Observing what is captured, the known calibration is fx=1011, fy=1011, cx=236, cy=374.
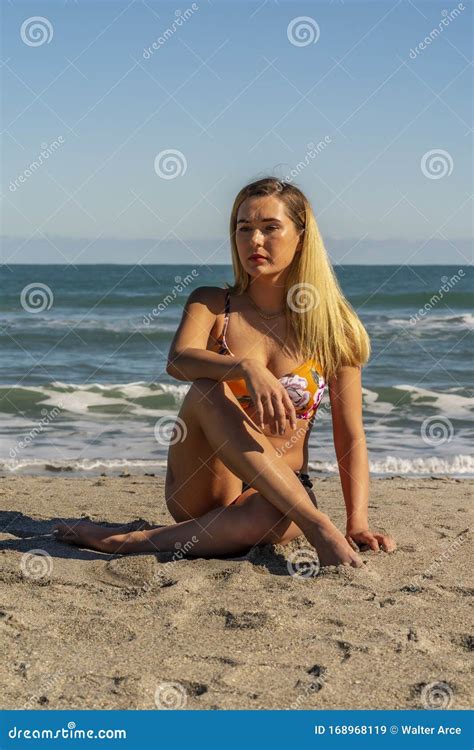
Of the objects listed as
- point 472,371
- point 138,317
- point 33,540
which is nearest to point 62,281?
point 138,317

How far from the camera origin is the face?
13.3ft

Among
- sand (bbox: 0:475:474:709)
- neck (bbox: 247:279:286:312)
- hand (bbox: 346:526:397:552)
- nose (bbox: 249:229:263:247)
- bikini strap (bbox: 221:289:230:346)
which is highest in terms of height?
nose (bbox: 249:229:263:247)

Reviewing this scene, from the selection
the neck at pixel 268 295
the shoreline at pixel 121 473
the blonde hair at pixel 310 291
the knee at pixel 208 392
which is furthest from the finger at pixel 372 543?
the shoreline at pixel 121 473

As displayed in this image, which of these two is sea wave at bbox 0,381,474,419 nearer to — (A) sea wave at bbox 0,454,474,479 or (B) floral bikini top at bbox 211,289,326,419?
(A) sea wave at bbox 0,454,474,479

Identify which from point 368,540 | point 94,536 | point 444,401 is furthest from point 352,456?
point 444,401

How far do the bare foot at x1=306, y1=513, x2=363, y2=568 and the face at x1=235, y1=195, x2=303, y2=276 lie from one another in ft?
3.47

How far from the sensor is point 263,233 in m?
4.05

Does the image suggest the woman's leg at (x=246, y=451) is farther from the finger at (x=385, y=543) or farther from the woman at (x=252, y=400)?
the finger at (x=385, y=543)

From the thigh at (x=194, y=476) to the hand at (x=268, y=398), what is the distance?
33cm

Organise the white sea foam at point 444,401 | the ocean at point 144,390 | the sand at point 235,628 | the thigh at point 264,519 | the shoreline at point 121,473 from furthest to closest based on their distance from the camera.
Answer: the white sea foam at point 444,401 < the ocean at point 144,390 < the shoreline at point 121,473 < the thigh at point 264,519 < the sand at point 235,628

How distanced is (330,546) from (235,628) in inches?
27.1

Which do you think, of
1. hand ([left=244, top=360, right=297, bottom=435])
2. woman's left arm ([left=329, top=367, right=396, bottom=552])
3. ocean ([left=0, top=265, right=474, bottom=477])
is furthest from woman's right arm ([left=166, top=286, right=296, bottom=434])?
ocean ([left=0, top=265, right=474, bottom=477])

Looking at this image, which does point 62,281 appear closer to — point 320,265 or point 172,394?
point 172,394

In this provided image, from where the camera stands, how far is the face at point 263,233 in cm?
404
